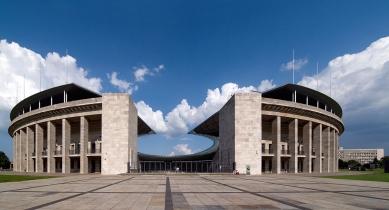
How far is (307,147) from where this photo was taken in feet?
150

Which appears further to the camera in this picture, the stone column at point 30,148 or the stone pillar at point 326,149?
the stone pillar at point 326,149

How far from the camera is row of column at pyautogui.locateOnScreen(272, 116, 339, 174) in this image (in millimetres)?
42069

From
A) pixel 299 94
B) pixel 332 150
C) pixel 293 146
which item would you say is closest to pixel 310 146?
pixel 293 146

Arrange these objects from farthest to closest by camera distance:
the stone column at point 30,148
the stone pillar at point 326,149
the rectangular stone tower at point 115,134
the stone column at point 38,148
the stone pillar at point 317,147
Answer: the stone pillar at point 326,149 < the stone column at point 30,148 < the stone column at point 38,148 < the stone pillar at point 317,147 < the rectangular stone tower at point 115,134

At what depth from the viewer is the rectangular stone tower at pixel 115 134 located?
38219 mm

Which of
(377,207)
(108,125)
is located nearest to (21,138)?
(108,125)

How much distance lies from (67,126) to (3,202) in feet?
114

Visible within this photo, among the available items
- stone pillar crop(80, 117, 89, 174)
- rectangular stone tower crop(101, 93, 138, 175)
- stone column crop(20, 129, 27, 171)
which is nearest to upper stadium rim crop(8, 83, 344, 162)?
stone column crop(20, 129, 27, 171)

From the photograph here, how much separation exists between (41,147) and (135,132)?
19.1m

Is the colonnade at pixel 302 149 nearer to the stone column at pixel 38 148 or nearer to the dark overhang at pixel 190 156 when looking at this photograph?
the dark overhang at pixel 190 156

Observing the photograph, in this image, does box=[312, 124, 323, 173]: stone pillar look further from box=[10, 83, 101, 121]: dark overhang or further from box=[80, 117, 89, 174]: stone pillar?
box=[80, 117, 89, 174]: stone pillar

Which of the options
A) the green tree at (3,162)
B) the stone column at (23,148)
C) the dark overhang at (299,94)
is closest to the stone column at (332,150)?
the dark overhang at (299,94)

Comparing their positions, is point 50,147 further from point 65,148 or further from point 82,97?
point 82,97

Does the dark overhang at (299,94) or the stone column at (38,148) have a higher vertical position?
the dark overhang at (299,94)
